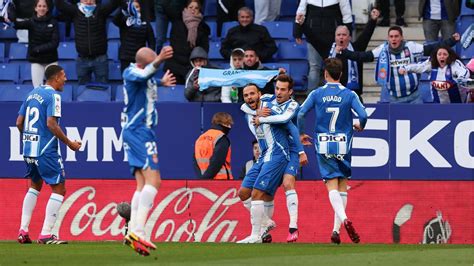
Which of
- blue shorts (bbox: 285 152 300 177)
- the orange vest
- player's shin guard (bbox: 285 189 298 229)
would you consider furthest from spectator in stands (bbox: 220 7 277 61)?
player's shin guard (bbox: 285 189 298 229)

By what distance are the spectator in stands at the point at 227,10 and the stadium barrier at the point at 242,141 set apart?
153 inches

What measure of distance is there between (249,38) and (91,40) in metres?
2.72

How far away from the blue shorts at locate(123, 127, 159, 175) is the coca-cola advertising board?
4.96m

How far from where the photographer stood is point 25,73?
2306 centimetres

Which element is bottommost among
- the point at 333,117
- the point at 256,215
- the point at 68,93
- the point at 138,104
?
the point at 256,215

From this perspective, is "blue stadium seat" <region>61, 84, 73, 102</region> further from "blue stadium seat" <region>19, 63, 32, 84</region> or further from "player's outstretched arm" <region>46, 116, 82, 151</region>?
"player's outstretched arm" <region>46, 116, 82, 151</region>

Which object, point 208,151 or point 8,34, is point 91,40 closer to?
point 8,34

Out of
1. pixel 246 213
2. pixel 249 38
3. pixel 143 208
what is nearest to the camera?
pixel 143 208

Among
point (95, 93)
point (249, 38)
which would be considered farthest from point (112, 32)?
point (249, 38)

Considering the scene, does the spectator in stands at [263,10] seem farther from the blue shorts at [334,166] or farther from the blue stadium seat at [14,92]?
the blue shorts at [334,166]

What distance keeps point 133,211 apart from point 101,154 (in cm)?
626

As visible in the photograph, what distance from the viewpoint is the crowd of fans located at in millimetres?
19422

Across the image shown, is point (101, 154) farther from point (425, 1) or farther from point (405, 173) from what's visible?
point (425, 1)

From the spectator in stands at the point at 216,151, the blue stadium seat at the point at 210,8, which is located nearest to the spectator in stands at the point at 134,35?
the blue stadium seat at the point at 210,8
